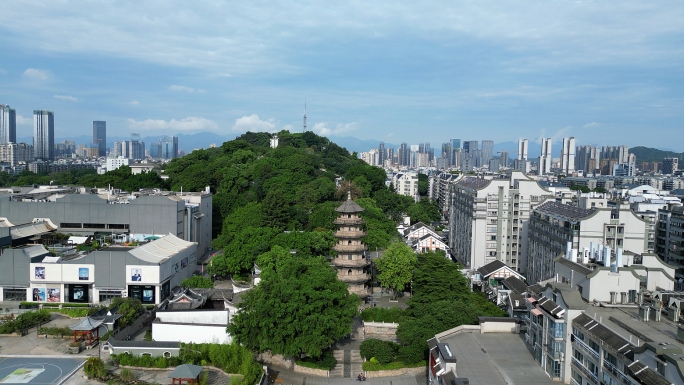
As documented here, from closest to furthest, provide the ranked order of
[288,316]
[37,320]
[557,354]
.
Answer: [557,354] → [288,316] → [37,320]

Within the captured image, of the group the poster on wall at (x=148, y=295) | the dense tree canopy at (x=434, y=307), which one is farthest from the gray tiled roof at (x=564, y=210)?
the poster on wall at (x=148, y=295)

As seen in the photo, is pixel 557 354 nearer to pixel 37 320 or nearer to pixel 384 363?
pixel 384 363

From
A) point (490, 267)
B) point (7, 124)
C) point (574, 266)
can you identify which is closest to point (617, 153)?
point (490, 267)

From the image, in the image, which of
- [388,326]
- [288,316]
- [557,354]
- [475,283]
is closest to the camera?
[557,354]

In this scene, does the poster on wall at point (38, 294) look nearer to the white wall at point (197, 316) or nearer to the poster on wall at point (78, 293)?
the poster on wall at point (78, 293)

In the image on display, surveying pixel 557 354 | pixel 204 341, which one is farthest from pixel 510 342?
pixel 204 341
